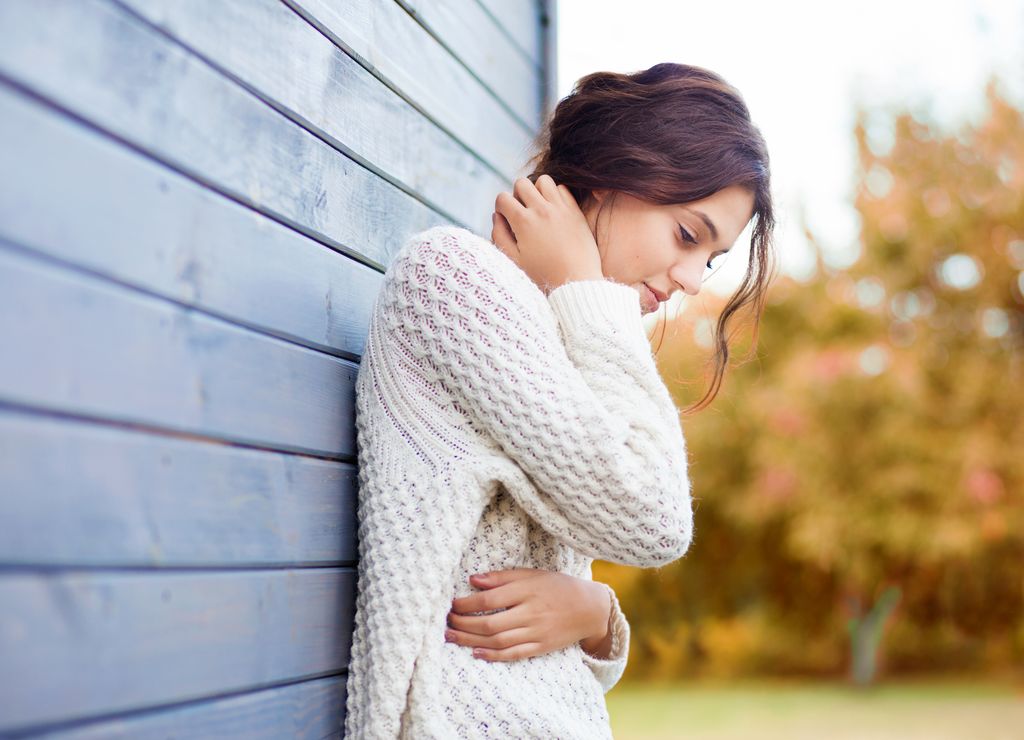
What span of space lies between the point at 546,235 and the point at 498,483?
421 millimetres

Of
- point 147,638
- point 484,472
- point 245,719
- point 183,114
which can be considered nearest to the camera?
point 147,638

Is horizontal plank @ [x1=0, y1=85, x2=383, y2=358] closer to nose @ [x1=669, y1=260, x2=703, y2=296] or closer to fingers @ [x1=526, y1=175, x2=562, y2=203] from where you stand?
fingers @ [x1=526, y1=175, x2=562, y2=203]

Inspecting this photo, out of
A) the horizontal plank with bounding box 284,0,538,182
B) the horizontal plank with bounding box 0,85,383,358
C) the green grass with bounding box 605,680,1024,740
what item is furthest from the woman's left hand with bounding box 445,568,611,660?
the green grass with bounding box 605,680,1024,740

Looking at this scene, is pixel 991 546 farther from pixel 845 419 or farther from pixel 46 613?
pixel 46 613

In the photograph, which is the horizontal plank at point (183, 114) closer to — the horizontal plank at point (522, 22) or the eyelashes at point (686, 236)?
the eyelashes at point (686, 236)

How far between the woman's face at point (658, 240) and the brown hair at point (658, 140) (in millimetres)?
20

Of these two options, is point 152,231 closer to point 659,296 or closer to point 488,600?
point 488,600

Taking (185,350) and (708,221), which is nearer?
(185,350)

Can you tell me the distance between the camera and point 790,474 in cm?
1134

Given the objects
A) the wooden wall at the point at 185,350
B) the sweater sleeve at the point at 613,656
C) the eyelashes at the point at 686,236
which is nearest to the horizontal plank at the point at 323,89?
the wooden wall at the point at 185,350

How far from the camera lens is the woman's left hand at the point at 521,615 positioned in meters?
1.40

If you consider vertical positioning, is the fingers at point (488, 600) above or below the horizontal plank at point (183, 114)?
below

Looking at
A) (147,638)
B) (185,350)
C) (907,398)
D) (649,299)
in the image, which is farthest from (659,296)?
(907,398)

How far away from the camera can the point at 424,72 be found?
1974mm
